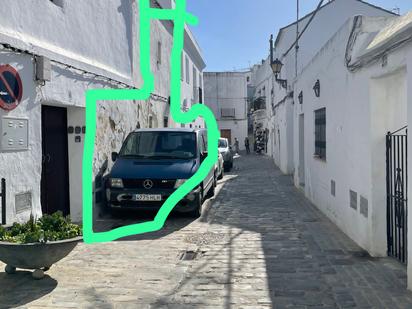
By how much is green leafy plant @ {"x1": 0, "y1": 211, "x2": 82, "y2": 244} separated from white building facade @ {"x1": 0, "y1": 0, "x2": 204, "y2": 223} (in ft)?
3.30

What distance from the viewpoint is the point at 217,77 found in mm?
39625

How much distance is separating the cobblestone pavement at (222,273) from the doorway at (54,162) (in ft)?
3.18

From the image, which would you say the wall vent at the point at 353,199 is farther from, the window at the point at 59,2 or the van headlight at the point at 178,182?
the window at the point at 59,2

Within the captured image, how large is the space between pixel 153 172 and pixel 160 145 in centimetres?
119

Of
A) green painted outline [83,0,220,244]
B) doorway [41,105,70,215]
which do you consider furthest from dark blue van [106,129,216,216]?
doorway [41,105,70,215]

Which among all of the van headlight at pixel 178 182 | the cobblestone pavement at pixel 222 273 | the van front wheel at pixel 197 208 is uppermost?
the van headlight at pixel 178 182

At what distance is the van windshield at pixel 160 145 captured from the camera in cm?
962

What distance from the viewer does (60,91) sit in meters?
7.51

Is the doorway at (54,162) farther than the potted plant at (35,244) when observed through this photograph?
Yes

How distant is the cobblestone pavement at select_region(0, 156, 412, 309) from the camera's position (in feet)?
14.8

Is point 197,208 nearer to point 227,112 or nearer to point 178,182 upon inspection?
point 178,182

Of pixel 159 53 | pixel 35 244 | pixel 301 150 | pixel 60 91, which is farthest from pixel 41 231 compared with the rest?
pixel 159 53

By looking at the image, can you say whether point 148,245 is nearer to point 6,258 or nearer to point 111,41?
point 6,258

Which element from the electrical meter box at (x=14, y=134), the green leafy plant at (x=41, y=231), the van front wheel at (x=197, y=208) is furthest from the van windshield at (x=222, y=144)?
the green leafy plant at (x=41, y=231)
